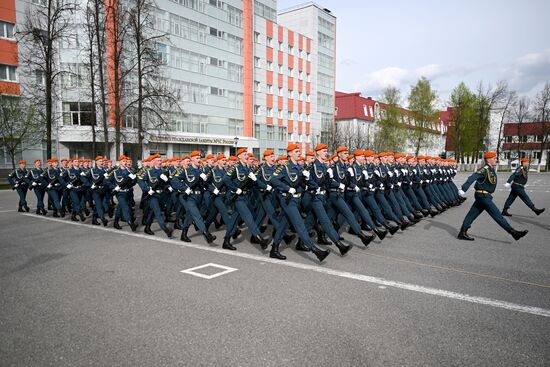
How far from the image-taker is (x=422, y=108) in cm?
5212

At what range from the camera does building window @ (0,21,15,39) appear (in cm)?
3103

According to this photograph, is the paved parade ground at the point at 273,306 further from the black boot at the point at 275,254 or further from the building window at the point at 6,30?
the building window at the point at 6,30

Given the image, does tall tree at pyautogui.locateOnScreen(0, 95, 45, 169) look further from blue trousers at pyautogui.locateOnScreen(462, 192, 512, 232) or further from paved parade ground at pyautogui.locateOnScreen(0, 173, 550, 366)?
blue trousers at pyautogui.locateOnScreen(462, 192, 512, 232)

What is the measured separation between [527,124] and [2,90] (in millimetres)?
74839

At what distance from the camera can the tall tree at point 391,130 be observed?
177 ft

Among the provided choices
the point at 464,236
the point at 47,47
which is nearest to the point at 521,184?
the point at 464,236

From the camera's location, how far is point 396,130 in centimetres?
5462

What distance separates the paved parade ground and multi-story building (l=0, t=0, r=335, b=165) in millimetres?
Result: 24359

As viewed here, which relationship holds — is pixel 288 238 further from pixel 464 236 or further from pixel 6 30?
pixel 6 30

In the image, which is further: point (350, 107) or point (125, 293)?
point (350, 107)

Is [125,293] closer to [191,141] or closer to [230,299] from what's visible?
[230,299]

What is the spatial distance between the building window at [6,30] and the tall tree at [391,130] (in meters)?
42.4

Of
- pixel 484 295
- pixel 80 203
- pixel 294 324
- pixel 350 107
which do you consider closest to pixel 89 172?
pixel 80 203

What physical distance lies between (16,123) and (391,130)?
44.3 meters
